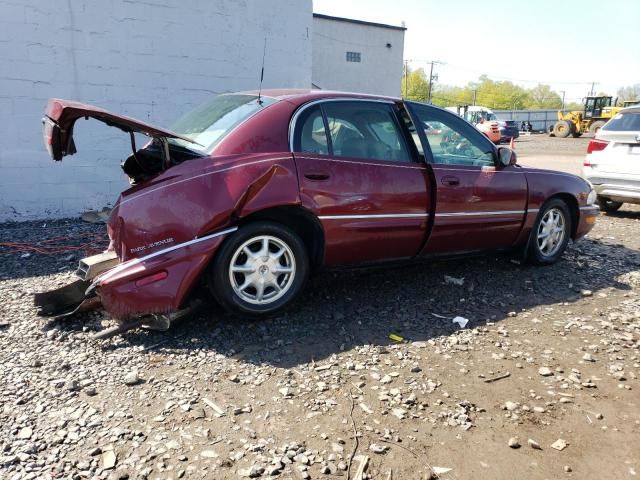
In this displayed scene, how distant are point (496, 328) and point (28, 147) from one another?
20.6 feet

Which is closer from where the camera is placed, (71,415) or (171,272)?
(71,415)

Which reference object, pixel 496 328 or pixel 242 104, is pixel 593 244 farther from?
pixel 242 104

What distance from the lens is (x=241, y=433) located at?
8.50 feet

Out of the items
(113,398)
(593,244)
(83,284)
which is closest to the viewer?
(113,398)

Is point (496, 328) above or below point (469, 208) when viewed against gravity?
below

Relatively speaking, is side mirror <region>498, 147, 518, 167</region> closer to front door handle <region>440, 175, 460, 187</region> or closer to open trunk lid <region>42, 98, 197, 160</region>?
front door handle <region>440, 175, 460, 187</region>

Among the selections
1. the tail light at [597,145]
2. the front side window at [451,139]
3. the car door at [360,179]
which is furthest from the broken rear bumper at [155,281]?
the tail light at [597,145]

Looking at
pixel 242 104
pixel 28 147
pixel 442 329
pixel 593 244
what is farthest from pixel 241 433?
pixel 28 147

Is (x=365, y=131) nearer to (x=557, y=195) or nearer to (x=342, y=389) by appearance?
(x=342, y=389)

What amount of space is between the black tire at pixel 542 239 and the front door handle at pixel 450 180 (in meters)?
1.18

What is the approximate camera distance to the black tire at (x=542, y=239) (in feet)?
16.7

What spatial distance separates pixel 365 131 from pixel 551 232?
240 centimetres

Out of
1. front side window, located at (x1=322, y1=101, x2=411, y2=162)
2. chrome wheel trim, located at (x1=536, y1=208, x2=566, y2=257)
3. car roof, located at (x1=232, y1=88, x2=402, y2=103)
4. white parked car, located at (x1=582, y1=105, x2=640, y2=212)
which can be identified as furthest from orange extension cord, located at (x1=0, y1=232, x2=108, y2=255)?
white parked car, located at (x1=582, y1=105, x2=640, y2=212)

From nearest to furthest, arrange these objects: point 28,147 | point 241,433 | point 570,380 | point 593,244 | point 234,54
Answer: point 241,433 < point 570,380 < point 593,244 < point 28,147 < point 234,54
